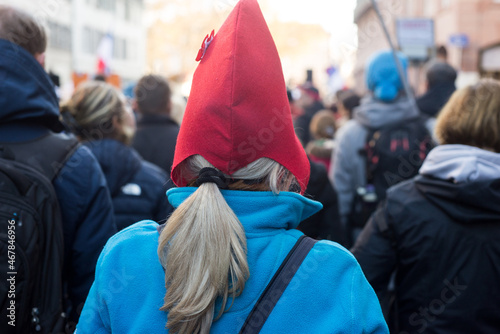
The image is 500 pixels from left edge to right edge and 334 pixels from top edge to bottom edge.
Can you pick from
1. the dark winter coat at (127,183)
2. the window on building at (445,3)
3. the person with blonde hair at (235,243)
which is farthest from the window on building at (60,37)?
the person with blonde hair at (235,243)

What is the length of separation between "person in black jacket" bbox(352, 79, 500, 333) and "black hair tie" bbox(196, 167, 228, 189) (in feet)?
4.09

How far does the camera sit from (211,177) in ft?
4.59

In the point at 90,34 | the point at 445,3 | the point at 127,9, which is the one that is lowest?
the point at 90,34

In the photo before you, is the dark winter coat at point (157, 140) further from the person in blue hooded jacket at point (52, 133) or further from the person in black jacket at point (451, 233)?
the person in black jacket at point (451, 233)

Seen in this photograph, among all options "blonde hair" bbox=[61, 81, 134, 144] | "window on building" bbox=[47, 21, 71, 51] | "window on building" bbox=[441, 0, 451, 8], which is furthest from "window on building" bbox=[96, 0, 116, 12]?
"blonde hair" bbox=[61, 81, 134, 144]

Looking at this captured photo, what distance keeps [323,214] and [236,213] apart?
8.73 ft

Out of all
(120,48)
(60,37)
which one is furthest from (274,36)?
(120,48)

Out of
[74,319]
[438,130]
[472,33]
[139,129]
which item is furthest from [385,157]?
[472,33]

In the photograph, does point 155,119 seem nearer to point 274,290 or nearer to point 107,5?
point 274,290

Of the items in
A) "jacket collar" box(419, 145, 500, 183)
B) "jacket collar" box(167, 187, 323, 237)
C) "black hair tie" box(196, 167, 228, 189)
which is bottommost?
"jacket collar" box(419, 145, 500, 183)

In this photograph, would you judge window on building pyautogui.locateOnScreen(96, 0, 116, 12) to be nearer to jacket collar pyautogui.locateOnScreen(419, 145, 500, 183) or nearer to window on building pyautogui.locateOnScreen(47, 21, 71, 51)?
window on building pyautogui.locateOnScreen(47, 21, 71, 51)

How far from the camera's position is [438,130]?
2535 millimetres

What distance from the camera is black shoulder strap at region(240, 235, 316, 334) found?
4.39 ft

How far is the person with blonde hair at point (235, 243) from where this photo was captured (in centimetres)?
135
